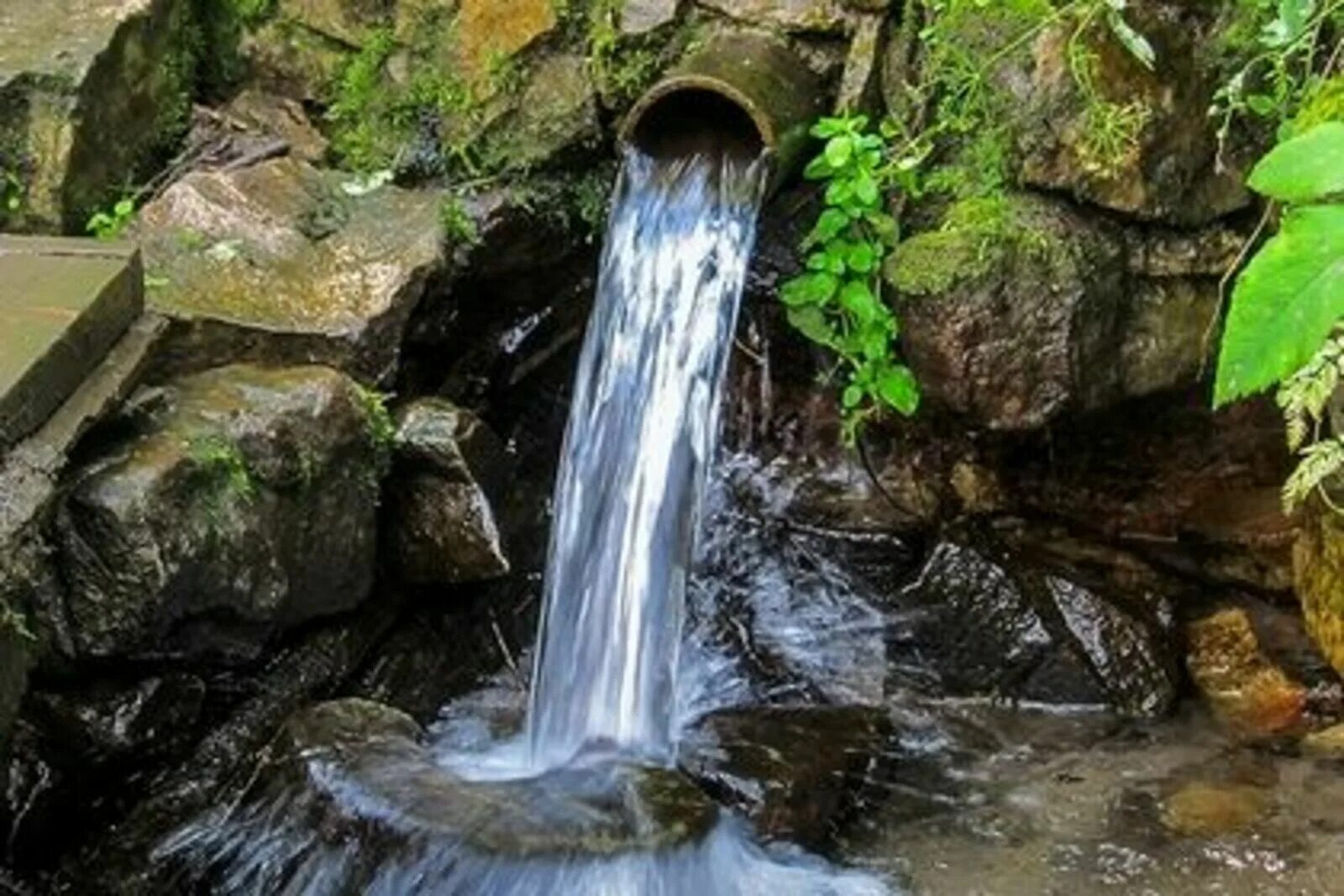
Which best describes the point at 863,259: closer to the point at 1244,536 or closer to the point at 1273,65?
the point at 1273,65

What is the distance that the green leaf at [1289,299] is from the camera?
1677mm

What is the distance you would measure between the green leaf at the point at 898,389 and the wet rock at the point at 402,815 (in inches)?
48.8

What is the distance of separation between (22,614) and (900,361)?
94.7 inches

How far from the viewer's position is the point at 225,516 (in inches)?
158

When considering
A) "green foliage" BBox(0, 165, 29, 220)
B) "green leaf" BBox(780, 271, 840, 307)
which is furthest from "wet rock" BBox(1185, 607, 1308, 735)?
"green foliage" BBox(0, 165, 29, 220)

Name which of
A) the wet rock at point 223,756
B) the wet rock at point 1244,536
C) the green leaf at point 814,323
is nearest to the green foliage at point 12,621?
the wet rock at point 223,756

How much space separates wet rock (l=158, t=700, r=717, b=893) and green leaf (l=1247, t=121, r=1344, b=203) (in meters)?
2.43

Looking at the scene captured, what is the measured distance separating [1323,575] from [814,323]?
1.56 meters

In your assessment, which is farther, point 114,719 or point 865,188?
point 865,188

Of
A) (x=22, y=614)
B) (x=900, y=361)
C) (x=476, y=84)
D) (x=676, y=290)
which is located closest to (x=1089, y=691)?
(x=900, y=361)

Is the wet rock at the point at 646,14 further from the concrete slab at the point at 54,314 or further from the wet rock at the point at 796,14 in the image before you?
the concrete slab at the point at 54,314

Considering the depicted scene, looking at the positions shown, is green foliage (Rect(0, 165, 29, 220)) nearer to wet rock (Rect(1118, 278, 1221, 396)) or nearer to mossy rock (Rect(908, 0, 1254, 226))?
mossy rock (Rect(908, 0, 1254, 226))

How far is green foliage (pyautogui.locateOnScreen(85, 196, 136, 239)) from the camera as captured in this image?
479cm

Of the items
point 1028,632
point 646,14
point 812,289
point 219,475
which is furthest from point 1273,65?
point 219,475
